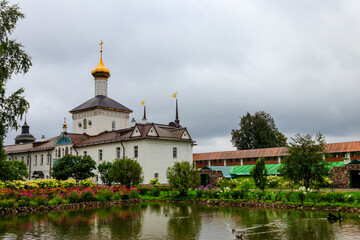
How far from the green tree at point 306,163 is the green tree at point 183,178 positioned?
8.10 metres

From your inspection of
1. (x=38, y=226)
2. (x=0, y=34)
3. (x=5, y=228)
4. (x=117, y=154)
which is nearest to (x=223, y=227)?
(x=38, y=226)

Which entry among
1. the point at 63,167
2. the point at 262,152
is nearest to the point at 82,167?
the point at 63,167

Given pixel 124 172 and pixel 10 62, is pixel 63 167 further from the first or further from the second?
pixel 10 62

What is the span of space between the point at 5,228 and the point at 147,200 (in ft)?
54.6

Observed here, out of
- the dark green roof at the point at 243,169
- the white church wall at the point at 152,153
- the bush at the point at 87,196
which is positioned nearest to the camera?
the bush at the point at 87,196

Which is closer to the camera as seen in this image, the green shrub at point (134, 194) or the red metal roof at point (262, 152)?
the green shrub at point (134, 194)

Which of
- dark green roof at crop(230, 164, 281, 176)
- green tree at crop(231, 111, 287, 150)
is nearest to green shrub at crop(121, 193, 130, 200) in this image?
dark green roof at crop(230, 164, 281, 176)

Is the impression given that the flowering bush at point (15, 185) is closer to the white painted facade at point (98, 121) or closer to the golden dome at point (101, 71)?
the white painted facade at point (98, 121)

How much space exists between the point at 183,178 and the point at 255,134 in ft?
120

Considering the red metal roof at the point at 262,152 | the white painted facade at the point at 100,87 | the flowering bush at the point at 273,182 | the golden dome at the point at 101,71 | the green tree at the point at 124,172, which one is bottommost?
the flowering bush at the point at 273,182

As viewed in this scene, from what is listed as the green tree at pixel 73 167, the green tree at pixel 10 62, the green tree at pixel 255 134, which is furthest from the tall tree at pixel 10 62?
the green tree at pixel 255 134

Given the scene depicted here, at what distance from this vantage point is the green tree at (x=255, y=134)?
210 ft

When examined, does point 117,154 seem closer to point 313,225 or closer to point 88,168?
point 88,168

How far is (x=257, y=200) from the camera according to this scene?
24938mm
